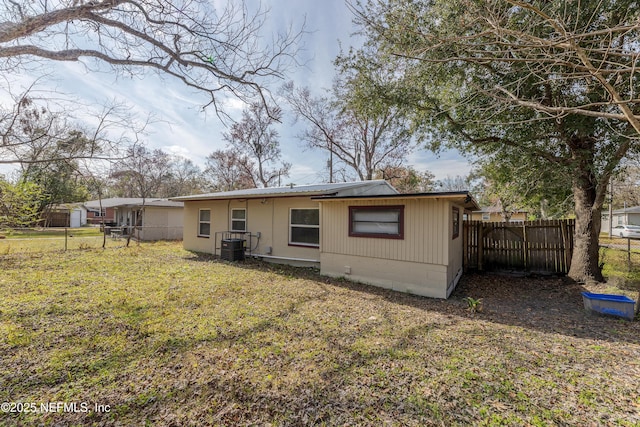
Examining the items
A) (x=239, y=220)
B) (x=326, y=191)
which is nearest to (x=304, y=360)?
(x=326, y=191)

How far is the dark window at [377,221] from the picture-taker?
19.8 feet

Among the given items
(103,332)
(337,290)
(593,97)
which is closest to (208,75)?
(103,332)

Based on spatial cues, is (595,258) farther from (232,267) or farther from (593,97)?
(232,267)

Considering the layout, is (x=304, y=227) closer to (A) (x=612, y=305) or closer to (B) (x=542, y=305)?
(B) (x=542, y=305)

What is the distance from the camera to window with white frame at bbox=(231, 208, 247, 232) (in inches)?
386

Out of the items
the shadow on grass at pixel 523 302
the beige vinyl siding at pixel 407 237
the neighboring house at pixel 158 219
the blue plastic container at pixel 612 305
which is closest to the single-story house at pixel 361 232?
the beige vinyl siding at pixel 407 237

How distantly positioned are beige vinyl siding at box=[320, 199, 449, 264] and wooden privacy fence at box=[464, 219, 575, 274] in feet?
12.4

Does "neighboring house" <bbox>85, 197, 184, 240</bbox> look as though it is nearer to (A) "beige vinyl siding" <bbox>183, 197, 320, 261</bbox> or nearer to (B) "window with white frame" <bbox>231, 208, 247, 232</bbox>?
(A) "beige vinyl siding" <bbox>183, 197, 320, 261</bbox>

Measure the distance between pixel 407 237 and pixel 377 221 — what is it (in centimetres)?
83

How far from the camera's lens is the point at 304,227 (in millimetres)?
8352

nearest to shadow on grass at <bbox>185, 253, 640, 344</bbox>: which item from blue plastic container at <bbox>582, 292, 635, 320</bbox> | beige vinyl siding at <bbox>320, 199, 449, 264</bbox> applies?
blue plastic container at <bbox>582, 292, 635, 320</bbox>

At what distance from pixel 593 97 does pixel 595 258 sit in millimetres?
4000

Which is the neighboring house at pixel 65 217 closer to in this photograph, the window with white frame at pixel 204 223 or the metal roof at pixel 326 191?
the window with white frame at pixel 204 223

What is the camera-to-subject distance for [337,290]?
5.98 metres
